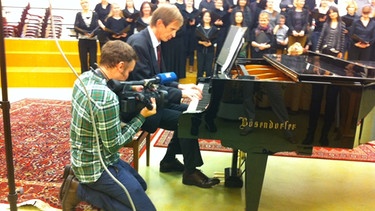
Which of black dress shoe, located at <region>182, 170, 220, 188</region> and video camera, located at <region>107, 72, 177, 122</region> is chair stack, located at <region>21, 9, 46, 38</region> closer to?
black dress shoe, located at <region>182, 170, 220, 188</region>

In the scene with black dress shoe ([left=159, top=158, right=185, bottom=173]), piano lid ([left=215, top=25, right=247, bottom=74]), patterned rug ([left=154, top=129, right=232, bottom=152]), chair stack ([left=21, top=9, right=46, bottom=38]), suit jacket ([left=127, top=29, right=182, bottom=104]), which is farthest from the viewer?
chair stack ([left=21, top=9, right=46, bottom=38])

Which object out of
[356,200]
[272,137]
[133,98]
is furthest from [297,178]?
[133,98]

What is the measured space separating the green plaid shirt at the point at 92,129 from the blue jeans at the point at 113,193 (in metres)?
0.04

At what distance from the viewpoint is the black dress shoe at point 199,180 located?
2.62 meters

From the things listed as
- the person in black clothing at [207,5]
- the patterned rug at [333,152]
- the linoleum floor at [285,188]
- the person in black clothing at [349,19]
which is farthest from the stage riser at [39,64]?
the linoleum floor at [285,188]

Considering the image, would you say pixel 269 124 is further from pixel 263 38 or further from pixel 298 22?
pixel 298 22

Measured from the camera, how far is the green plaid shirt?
5.41 feet

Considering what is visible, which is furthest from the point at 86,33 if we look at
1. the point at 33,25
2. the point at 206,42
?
the point at 33,25

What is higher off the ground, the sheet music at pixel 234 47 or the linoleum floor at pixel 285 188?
the sheet music at pixel 234 47

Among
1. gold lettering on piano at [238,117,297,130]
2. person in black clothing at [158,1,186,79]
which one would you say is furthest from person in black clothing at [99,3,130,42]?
gold lettering on piano at [238,117,297,130]

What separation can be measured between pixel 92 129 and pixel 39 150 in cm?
180

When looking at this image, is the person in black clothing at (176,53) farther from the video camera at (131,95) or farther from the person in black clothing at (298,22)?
the video camera at (131,95)

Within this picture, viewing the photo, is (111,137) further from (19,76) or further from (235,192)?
(19,76)

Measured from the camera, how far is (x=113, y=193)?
1777 millimetres
